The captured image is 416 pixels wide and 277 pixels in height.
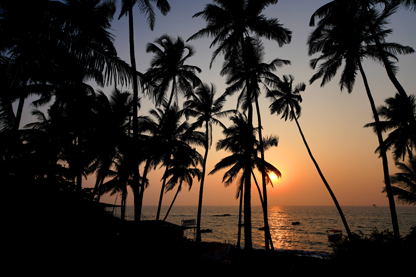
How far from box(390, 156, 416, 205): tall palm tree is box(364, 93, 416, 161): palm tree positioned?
1664mm

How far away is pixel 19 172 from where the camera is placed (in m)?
6.09

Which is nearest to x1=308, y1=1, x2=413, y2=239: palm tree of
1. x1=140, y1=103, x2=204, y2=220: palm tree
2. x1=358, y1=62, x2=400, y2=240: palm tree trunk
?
x1=358, y1=62, x2=400, y2=240: palm tree trunk

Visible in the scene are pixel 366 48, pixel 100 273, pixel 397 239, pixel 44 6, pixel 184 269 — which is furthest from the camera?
pixel 366 48

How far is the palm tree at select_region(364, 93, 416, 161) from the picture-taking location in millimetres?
17703

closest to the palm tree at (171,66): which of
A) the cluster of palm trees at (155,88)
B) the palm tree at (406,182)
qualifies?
the cluster of palm trees at (155,88)

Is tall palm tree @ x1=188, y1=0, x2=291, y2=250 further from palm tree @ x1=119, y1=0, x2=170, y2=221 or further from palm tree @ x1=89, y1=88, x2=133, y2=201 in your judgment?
palm tree @ x1=89, y1=88, x2=133, y2=201

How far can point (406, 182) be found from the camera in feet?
63.9

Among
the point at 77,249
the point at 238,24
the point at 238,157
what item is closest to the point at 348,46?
the point at 238,24

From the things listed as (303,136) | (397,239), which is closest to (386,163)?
(397,239)

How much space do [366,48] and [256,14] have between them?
25.5 feet

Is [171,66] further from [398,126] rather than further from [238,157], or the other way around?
[398,126]

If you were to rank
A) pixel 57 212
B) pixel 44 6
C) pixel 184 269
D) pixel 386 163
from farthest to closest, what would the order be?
1. pixel 386 163
2. pixel 184 269
3. pixel 57 212
4. pixel 44 6

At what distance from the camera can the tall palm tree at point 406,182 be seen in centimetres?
1914

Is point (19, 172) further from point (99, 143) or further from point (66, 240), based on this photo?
point (99, 143)
